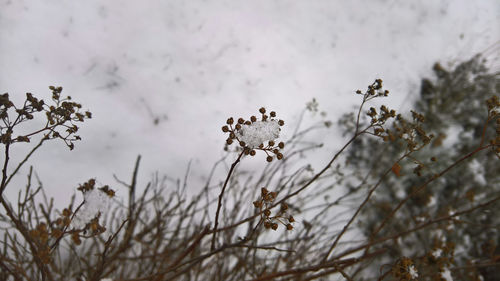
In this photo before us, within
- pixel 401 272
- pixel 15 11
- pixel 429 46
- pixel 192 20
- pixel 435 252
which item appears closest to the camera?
pixel 401 272

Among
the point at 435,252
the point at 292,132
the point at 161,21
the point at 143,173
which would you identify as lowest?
the point at 435,252

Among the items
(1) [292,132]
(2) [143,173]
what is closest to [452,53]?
(1) [292,132]

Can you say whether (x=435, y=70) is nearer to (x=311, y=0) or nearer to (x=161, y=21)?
(x=311, y=0)

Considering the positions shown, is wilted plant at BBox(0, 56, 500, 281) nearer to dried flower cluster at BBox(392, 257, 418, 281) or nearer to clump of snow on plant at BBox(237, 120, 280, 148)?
dried flower cluster at BBox(392, 257, 418, 281)

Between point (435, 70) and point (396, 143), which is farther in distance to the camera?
point (435, 70)

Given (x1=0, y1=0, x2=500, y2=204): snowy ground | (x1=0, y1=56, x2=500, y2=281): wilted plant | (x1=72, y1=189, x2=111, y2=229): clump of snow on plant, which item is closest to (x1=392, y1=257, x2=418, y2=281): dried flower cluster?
(x1=0, y1=56, x2=500, y2=281): wilted plant

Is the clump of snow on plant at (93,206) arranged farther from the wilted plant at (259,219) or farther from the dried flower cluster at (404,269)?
the dried flower cluster at (404,269)

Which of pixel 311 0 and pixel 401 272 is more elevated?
pixel 311 0

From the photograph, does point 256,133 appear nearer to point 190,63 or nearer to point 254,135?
point 254,135
